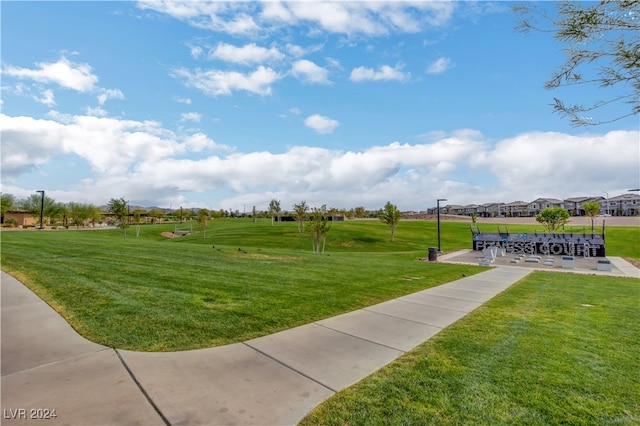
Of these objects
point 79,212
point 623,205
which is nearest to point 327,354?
point 79,212

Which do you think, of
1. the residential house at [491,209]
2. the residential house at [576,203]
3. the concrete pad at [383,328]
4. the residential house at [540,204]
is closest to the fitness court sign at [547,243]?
the concrete pad at [383,328]

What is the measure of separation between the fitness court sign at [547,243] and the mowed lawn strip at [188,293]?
21022 millimetres

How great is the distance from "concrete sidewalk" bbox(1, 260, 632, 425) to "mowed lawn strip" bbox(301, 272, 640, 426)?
1.22 feet

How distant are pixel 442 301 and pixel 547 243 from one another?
26578 mm

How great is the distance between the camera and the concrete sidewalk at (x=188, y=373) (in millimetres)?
3029

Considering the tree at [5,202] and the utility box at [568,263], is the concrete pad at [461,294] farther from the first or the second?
the tree at [5,202]

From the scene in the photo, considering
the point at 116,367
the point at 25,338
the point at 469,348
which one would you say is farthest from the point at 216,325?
the point at 469,348

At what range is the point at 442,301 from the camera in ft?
27.8

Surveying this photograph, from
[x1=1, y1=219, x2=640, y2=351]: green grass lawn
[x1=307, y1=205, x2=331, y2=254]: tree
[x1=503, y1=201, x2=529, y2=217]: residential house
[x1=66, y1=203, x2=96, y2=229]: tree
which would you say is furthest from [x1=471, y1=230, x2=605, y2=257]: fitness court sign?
[x1=503, y1=201, x2=529, y2=217]: residential house

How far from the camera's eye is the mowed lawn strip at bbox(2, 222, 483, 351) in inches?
206

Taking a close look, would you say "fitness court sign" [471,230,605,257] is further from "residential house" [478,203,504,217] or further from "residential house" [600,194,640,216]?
"residential house" [478,203,504,217]

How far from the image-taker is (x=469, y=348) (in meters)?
4.88

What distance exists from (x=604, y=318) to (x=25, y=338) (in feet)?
37.4

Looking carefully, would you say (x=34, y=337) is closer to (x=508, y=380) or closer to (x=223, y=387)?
(x=223, y=387)
